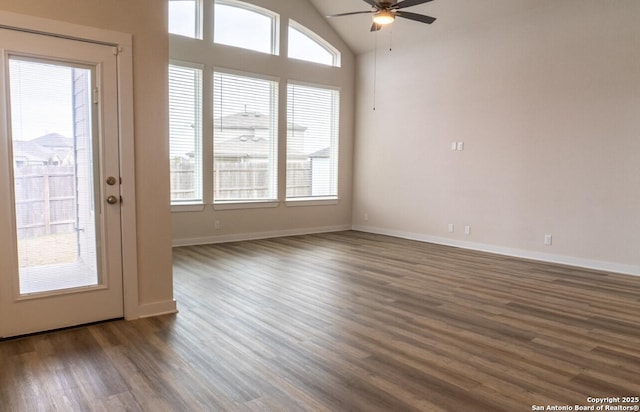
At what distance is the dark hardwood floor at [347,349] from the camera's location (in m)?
2.31

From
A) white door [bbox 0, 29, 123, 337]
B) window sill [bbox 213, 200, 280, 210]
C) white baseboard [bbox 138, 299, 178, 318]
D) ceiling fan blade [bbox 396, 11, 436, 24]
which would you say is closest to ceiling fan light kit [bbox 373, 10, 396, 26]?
ceiling fan blade [bbox 396, 11, 436, 24]

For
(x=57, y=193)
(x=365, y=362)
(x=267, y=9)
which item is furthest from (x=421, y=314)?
(x=267, y=9)

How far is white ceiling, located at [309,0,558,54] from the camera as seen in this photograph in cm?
609

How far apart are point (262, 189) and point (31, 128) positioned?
4.58 meters

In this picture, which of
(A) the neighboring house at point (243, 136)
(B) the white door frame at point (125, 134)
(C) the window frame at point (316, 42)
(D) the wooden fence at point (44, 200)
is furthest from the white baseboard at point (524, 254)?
(D) the wooden fence at point (44, 200)

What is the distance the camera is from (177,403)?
2230 mm

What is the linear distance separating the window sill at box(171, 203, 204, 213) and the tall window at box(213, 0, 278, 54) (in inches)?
100

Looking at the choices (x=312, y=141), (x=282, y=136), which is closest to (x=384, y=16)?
(x=282, y=136)

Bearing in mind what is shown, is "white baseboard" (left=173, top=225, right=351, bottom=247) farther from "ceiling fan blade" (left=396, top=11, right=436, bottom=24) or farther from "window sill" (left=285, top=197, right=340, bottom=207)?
"ceiling fan blade" (left=396, top=11, right=436, bottom=24)

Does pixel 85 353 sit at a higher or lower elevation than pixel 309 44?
lower

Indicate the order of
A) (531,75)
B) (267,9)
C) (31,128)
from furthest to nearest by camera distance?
(267,9) < (531,75) < (31,128)

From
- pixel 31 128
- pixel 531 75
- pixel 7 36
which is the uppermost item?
pixel 531 75

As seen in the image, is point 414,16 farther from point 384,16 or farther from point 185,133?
point 185,133

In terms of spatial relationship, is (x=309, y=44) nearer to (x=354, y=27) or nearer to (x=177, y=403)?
(x=354, y=27)
